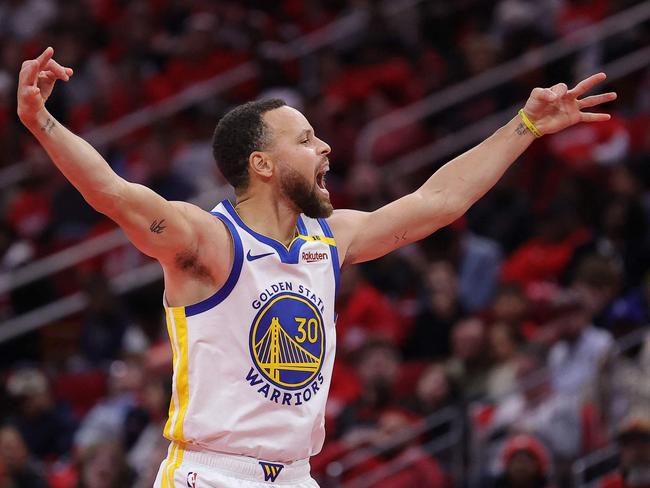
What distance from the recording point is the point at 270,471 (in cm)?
497

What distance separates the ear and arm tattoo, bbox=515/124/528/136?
1.14 metres

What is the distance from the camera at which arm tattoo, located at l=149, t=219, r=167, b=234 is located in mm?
4691

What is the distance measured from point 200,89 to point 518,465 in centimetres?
679

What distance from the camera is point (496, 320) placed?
9.77 meters

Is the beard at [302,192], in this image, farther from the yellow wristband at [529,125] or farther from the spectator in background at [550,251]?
the spectator in background at [550,251]

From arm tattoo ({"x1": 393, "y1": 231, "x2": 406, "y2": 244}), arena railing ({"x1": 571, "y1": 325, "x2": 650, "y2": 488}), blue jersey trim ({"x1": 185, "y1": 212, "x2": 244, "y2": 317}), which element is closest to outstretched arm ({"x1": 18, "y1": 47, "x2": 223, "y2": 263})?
blue jersey trim ({"x1": 185, "y1": 212, "x2": 244, "y2": 317})

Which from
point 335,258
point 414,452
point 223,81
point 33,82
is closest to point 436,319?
point 414,452

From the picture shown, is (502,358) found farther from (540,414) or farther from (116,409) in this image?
(116,409)

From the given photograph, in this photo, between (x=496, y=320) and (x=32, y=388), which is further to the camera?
(x=32, y=388)

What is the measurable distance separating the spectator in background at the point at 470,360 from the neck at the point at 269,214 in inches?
174

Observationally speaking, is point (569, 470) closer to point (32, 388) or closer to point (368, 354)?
point (368, 354)

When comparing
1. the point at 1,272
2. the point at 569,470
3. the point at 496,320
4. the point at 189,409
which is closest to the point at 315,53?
the point at 1,272

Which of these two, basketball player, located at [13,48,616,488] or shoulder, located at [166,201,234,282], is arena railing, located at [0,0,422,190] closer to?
basketball player, located at [13,48,616,488]

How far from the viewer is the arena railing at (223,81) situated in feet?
44.2
